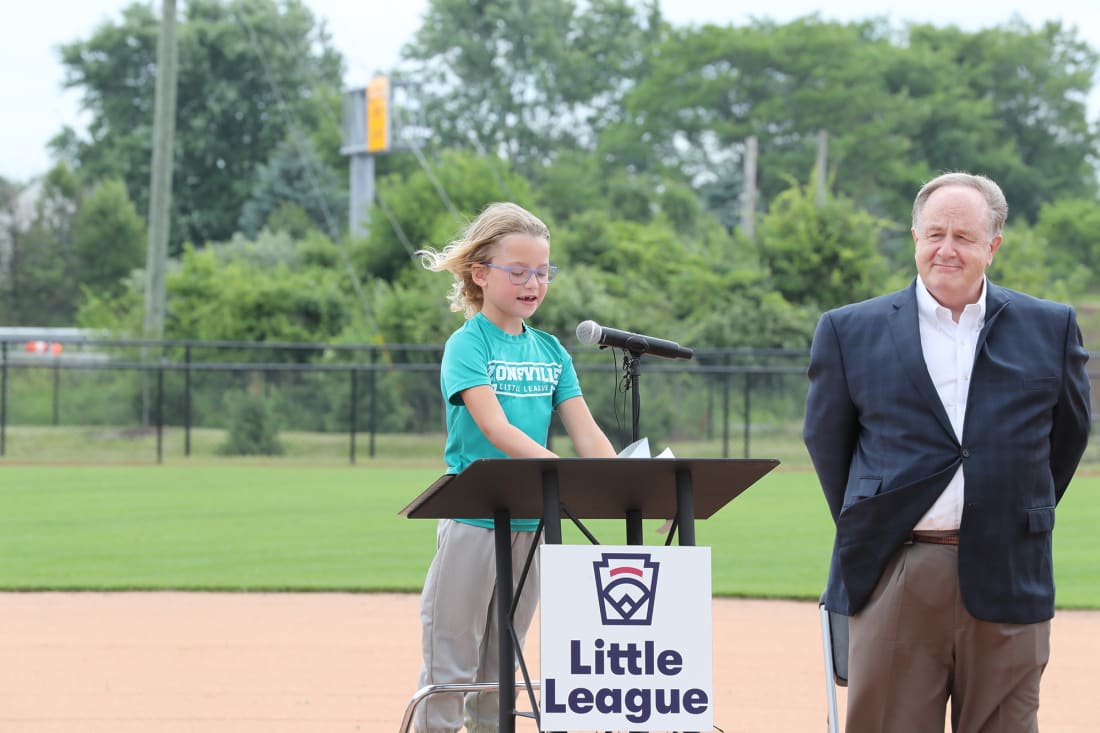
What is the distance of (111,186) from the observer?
2371 inches

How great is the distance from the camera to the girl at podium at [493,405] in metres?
4.67

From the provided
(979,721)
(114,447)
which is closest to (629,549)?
(979,721)

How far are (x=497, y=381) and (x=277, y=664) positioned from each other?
4205 millimetres

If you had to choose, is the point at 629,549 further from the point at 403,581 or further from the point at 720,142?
the point at 720,142

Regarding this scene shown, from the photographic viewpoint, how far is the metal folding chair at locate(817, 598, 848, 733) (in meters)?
4.38

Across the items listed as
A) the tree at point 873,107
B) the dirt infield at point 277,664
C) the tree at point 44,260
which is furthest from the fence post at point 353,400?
the tree at point 873,107

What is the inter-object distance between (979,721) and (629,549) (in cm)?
113

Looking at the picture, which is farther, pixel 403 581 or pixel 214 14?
pixel 214 14

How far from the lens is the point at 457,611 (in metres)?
4.83

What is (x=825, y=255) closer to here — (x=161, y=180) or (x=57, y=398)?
(x=161, y=180)

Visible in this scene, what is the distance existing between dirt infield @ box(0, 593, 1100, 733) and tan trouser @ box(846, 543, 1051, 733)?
2672 millimetres

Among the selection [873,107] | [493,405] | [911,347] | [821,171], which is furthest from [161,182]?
[873,107]

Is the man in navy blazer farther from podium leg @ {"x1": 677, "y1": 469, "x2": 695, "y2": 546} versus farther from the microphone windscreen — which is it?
the microphone windscreen

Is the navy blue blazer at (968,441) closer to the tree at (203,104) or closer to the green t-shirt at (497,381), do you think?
the green t-shirt at (497,381)
